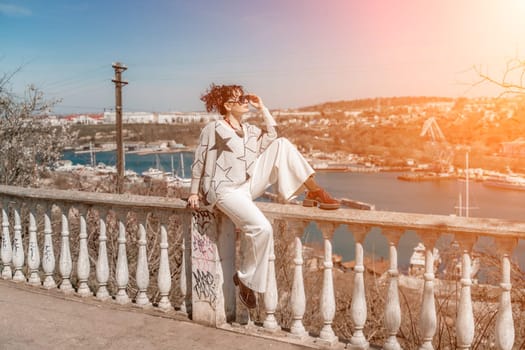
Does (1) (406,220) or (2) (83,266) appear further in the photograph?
(2) (83,266)

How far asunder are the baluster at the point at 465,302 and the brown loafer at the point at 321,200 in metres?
0.84

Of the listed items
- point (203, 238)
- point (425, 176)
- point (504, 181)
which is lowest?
point (425, 176)

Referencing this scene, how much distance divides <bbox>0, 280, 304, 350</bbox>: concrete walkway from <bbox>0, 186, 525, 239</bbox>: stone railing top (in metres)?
0.91

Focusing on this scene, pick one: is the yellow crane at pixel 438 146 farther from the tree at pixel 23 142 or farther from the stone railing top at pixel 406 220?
the stone railing top at pixel 406 220

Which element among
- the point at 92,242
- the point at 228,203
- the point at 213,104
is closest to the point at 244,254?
the point at 228,203

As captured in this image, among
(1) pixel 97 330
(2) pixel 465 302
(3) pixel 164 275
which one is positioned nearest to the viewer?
(2) pixel 465 302

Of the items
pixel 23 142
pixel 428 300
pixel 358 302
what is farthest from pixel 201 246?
pixel 23 142

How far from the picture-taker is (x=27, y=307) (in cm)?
441

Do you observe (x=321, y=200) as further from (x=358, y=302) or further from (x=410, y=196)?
(x=410, y=196)

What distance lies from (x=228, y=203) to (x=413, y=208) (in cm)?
6639

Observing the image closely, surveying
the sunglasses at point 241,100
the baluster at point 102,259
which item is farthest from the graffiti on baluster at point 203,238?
the baluster at point 102,259

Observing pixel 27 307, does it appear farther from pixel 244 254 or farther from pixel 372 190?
pixel 372 190

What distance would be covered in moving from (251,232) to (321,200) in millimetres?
538

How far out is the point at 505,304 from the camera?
2.93 metres
